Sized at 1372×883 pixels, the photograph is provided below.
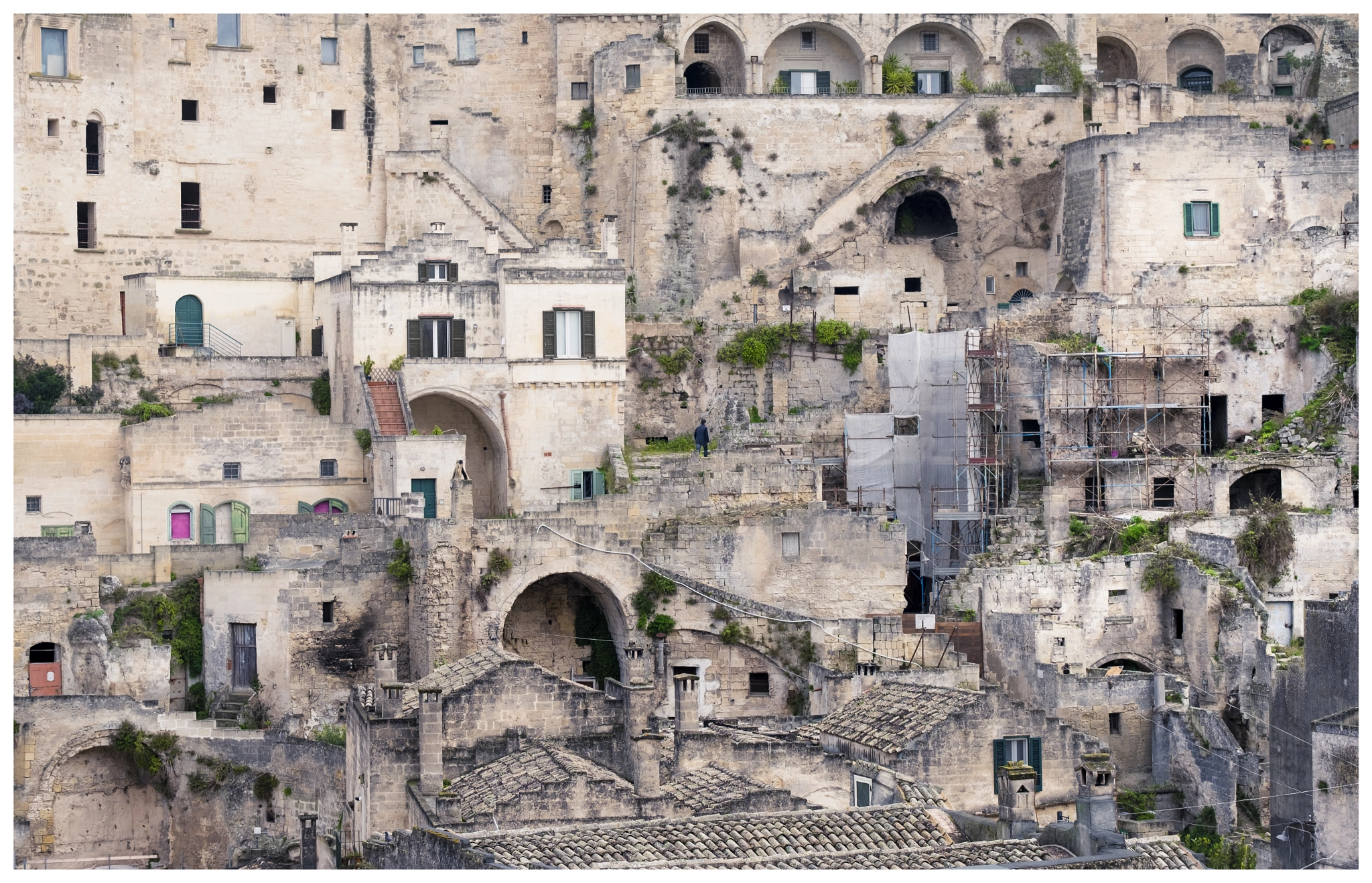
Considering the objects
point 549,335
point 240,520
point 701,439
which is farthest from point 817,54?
point 240,520

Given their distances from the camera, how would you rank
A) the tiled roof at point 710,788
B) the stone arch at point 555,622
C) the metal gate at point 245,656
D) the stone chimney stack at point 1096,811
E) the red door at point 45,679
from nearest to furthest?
the stone chimney stack at point 1096,811 → the tiled roof at point 710,788 → the red door at point 45,679 → the metal gate at point 245,656 → the stone arch at point 555,622

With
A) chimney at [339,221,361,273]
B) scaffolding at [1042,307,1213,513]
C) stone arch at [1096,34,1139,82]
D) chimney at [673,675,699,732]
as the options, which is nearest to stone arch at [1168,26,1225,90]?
stone arch at [1096,34,1139,82]

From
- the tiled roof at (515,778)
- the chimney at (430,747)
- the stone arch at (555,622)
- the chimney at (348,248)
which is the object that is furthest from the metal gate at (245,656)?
the chimney at (430,747)

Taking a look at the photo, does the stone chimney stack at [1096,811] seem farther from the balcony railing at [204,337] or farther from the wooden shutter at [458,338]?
the balcony railing at [204,337]

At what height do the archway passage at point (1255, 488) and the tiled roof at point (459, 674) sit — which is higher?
the archway passage at point (1255, 488)

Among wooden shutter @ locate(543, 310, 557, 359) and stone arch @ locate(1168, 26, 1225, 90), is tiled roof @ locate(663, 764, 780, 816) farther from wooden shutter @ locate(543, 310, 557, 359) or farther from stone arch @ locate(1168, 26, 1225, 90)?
stone arch @ locate(1168, 26, 1225, 90)

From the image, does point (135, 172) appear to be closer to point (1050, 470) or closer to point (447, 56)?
point (447, 56)
